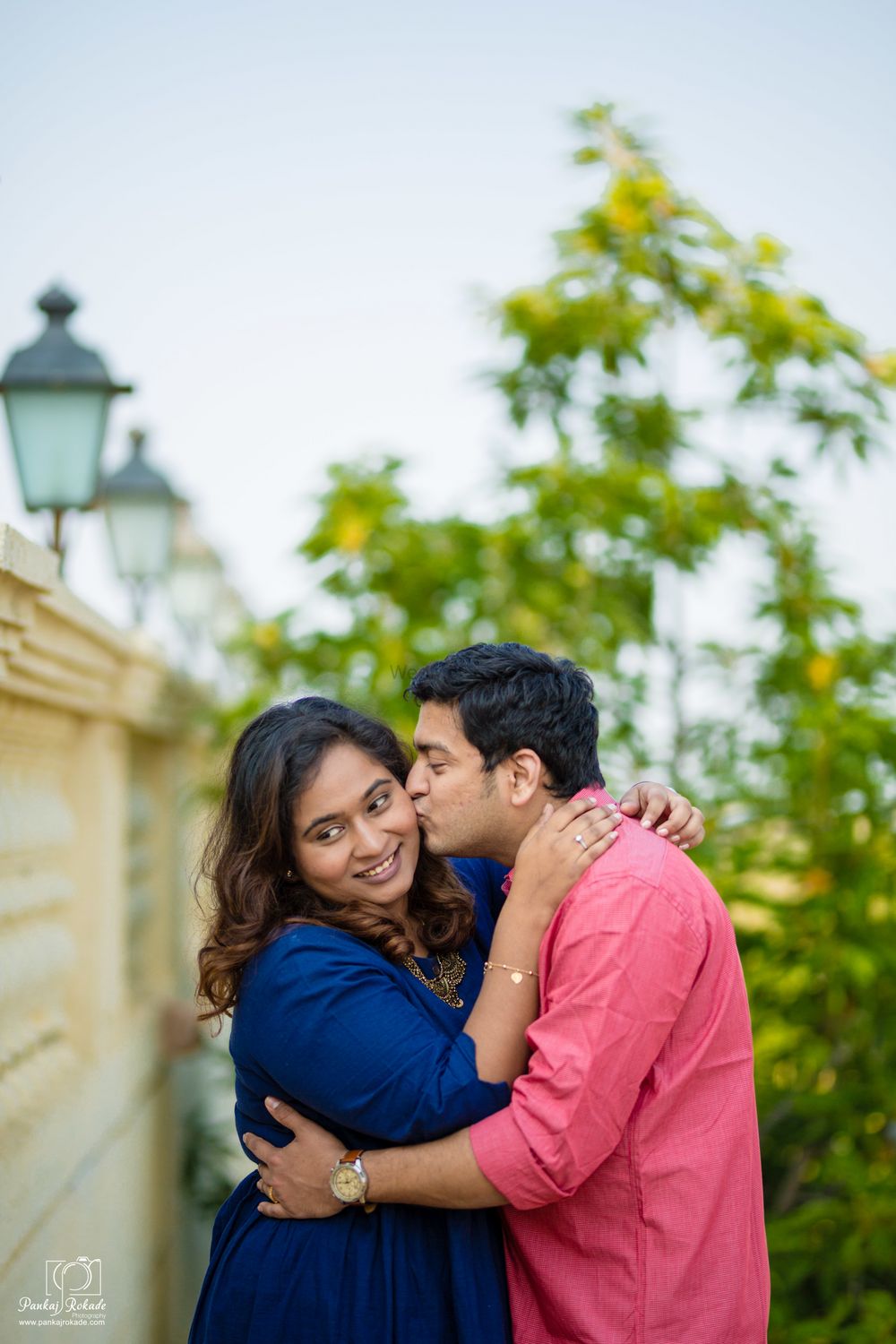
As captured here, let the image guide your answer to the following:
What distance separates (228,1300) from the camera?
238 centimetres

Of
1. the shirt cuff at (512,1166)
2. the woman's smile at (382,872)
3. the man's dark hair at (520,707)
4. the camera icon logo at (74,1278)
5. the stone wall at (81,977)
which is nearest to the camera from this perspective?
the shirt cuff at (512,1166)

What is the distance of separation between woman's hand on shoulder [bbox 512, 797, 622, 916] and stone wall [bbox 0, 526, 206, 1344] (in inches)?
41.4

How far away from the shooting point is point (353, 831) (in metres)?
2.47

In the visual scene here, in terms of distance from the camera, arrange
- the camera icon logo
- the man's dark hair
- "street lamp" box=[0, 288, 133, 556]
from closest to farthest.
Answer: the man's dark hair < the camera icon logo < "street lamp" box=[0, 288, 133, 556]

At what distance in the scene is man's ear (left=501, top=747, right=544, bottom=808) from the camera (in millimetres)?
2379

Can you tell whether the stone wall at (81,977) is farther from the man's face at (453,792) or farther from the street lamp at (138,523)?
the man's face at (453,792)

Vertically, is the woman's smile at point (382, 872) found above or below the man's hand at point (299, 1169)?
above

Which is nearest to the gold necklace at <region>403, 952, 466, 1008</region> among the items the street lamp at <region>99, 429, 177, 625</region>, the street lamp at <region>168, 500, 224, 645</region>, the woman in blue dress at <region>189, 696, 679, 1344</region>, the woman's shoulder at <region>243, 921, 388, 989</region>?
the woman in blue dress at <region>189, 696, 679, 1344</region>

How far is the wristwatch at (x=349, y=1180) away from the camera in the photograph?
7.23 ft

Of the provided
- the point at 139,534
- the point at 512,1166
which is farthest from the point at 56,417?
the point at 512,1166

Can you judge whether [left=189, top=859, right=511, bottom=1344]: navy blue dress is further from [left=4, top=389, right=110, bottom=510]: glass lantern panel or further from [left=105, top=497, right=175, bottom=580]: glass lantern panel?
[left=105, top=497, right=175, bottom=580]: glass lantern panel

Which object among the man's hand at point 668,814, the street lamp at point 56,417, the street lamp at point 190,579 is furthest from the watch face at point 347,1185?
the street lamp at point 190,579

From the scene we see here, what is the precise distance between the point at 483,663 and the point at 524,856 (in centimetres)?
36

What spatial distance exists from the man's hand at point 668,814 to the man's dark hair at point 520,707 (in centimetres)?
22
